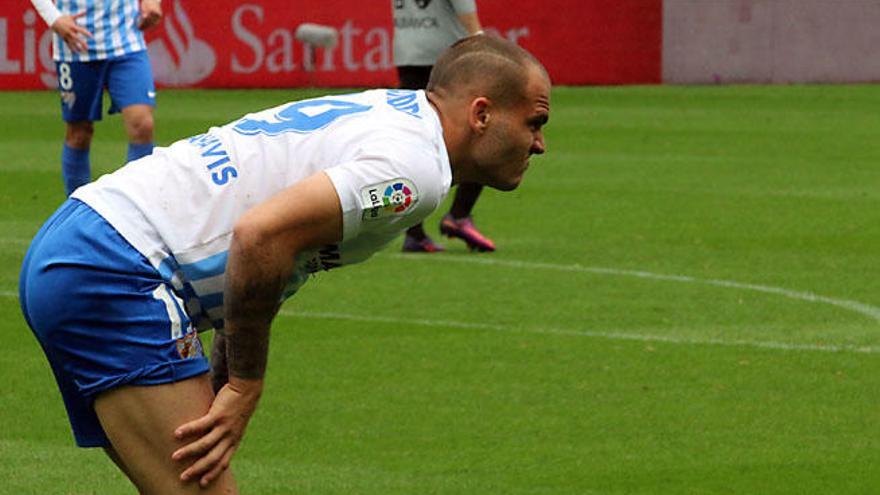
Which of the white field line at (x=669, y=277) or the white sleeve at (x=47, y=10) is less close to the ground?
the white sleeve at (x=47, y=10)

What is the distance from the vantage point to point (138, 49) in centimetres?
1271

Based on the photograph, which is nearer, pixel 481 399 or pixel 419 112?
pixel 419 112

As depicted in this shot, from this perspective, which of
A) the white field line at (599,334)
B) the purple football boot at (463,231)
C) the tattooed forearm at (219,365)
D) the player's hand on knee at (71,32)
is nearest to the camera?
the tattooed forearm at (219,365)

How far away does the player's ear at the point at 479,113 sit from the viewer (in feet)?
14.7

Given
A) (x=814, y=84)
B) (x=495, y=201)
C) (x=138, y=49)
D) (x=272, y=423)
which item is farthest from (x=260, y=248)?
(x=814, y=84)

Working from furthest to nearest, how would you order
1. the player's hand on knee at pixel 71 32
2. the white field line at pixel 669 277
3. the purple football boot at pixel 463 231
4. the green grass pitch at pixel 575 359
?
1. the player's hand on knee at pixel 71 32
2. the purple football boot at pixel 463 231
3. the white field line at pixel 669 277
4. the green grass pitch at pixel 575 359

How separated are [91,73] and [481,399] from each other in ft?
18.7

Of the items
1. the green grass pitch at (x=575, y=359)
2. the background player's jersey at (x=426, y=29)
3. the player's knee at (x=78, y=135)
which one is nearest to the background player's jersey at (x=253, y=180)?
the green grass pitch at (x=575, y=359)

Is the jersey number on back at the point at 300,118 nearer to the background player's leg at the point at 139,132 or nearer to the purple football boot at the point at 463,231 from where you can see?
the purple football boot at the point at 463,231

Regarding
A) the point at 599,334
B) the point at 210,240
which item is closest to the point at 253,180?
the point at 210,240

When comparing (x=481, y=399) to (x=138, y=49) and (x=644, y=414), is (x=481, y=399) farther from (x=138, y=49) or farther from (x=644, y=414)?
(x=138, y=49)

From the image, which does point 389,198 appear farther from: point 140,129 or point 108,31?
point 108,31

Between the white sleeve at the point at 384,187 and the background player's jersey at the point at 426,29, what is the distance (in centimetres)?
782

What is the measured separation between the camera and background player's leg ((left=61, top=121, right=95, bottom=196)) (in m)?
12.8
